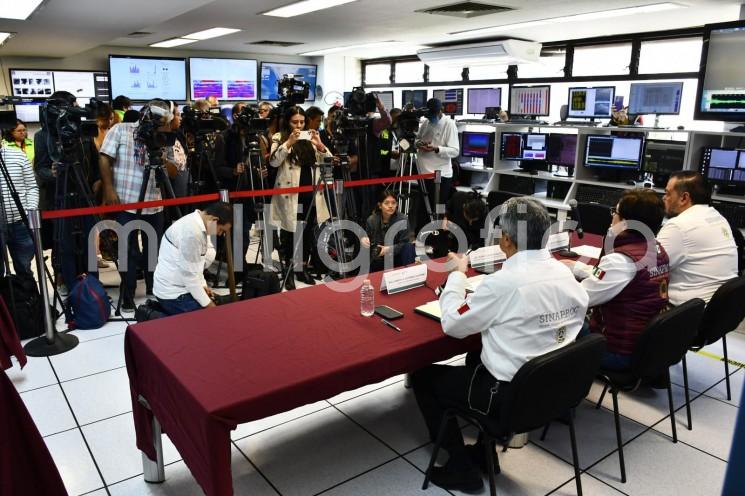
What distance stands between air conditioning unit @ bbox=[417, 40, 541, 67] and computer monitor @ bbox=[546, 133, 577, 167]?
75.2 inches

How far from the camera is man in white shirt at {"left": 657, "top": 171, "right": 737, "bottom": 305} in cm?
293

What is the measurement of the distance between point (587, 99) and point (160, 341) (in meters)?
5.71

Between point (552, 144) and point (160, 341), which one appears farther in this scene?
point (552, 144)

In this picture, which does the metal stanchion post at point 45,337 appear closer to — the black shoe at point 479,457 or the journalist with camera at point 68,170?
the journalist with camera at point 68,170

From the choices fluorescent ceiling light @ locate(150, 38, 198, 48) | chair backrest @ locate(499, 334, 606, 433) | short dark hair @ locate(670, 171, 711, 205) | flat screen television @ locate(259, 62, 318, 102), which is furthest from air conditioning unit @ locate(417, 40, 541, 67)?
chair backrest @ locate(499, 334, 606, 433)

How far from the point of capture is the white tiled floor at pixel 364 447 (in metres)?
2.31

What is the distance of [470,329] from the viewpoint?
2055 mm

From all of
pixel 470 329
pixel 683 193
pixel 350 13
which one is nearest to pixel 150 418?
pixel 470 329

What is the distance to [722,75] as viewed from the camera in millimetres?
4871

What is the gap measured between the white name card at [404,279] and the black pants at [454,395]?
512 millimetres

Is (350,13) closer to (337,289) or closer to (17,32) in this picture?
(17,32)

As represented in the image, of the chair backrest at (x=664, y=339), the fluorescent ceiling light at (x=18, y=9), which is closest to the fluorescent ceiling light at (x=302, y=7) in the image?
the fluorescent ceiling light at (x=18, y=9)

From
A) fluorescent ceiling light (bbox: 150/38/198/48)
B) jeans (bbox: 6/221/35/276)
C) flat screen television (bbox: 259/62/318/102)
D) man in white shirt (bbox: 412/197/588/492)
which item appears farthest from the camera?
flat screen television (bbox: 259/62/318/102)

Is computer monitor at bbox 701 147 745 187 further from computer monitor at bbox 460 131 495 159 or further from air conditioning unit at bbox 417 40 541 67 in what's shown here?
air conditioning unit at bbox 417 40 541 67
